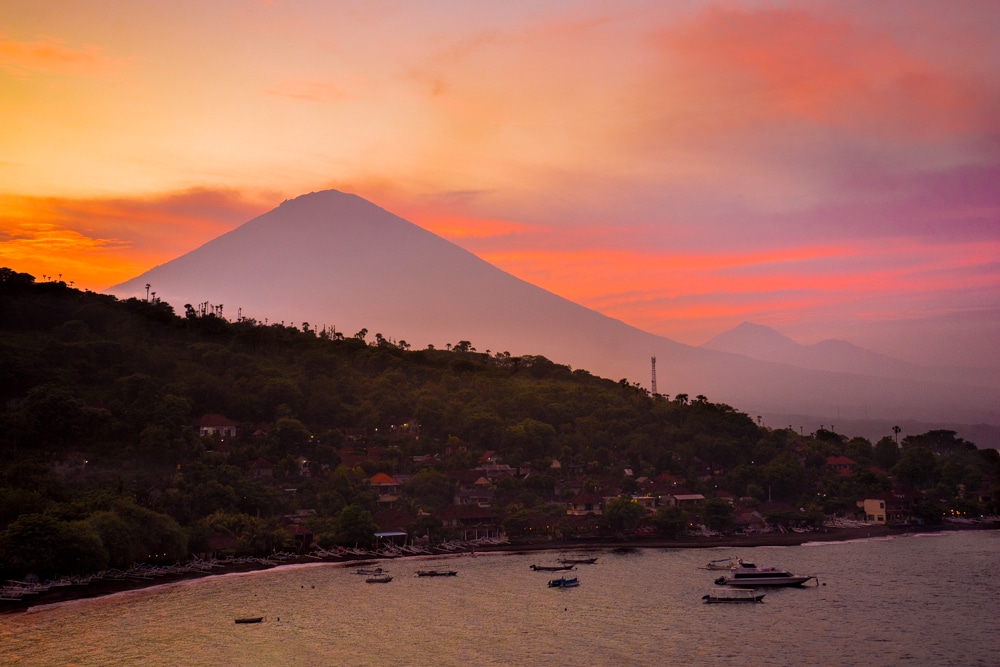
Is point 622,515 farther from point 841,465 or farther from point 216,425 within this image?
point 216,425

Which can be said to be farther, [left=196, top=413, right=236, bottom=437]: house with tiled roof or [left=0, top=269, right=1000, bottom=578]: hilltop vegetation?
[left=196, top=413, right=236, bottom=437]: house with tiled roof

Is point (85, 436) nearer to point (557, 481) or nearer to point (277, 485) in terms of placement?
point (277, 485)

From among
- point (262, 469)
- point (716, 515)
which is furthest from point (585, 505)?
point (262, 469)

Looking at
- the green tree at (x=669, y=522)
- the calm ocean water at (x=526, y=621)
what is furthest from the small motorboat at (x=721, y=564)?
the green tree at (x=669, y=522)

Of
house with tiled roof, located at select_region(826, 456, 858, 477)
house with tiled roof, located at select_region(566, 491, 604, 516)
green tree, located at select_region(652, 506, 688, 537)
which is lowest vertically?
green tree, located at select_region(652, 506, 688, 537)

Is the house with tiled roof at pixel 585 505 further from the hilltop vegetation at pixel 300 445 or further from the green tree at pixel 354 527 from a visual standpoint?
the green tree at pixel 354 527

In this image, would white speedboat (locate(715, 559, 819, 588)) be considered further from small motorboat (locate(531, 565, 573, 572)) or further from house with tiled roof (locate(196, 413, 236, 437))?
house with tiled roof (locate(196, 413, 236, 437))

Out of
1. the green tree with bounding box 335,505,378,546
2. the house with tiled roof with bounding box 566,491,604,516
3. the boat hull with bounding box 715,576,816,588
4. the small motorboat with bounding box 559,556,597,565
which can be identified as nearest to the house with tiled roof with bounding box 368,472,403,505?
the green tree with bounding box 335,505,378,546
